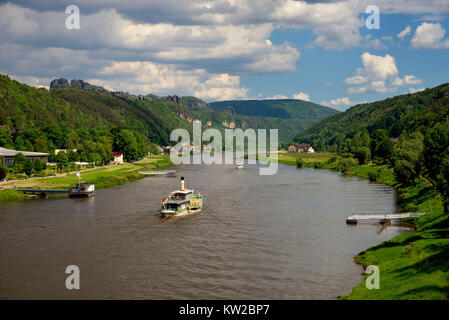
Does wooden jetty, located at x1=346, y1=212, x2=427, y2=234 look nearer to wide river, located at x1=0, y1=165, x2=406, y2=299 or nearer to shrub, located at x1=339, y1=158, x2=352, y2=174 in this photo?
wide river, located at x1=0, y1=165, x2=406, y2=299

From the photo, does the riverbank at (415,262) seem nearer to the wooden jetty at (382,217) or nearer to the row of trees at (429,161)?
the wooden jetty at (382,217)

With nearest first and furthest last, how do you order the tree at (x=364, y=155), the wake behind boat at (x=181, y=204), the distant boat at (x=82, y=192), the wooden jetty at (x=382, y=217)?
the wooden jetty at (x=382, y=217) < the wake behind boat at (x=181, y=204) < the distant boat at (x=82, y=192) < the tree at (x=364, y=155)

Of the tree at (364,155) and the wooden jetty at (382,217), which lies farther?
the tree at (364,155)

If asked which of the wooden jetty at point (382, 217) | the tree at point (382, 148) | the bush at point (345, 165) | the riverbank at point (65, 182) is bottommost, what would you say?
the wooden jetty at point (382, 217)

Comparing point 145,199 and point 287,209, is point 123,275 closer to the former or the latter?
point 287,209

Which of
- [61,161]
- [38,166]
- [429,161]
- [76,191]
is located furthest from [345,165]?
[38,166]

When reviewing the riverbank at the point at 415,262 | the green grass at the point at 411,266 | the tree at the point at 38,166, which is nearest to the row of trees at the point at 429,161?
the riverbank at the point at 415,262

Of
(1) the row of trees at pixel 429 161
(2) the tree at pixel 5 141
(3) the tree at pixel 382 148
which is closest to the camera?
(1) the row of trees at pixel 429 161
